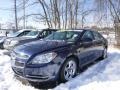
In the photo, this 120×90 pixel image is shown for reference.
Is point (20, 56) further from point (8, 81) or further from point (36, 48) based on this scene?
point (8, 81)

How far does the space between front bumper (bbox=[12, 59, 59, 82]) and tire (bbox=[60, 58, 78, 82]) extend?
0.89 feet

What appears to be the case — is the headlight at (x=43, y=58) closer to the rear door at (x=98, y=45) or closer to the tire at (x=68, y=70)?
the tire at (x=68, y=70)

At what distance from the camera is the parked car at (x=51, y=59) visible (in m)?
5.60

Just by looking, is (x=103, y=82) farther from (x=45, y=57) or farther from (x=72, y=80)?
(x=45, y=57)

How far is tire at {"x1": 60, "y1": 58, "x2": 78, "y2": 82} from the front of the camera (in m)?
5.94

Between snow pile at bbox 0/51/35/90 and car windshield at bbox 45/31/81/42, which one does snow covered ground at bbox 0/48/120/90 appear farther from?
car windshield at bbox 45/31/81/42

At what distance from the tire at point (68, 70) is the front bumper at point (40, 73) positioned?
27 centimetres

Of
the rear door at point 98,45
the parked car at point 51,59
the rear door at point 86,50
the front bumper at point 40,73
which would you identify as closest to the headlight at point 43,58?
the parked car at point 51,59

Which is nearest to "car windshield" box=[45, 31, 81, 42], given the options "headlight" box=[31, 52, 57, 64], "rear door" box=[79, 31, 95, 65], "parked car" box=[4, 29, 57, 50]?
"rear door" box=[79, 31, 95, 65]

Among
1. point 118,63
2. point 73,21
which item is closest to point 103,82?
→ point 118,63

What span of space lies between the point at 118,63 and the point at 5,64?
13.2 ft

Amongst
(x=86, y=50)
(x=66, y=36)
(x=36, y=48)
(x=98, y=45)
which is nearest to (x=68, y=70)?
(x=36, y=48)

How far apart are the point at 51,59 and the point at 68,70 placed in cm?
79

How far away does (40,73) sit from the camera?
555 cm
